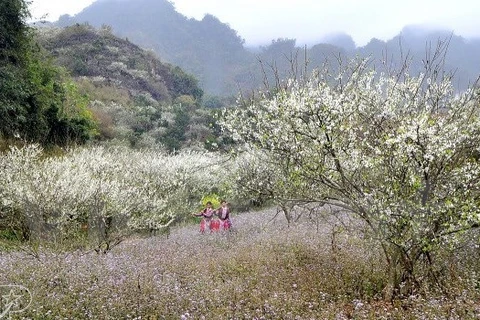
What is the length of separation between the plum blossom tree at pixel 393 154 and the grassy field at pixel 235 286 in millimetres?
781

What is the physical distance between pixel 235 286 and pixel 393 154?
3.26 meters

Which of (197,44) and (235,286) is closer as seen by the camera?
(235,286)

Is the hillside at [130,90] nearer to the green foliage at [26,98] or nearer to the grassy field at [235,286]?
the green foliage at [26,98]

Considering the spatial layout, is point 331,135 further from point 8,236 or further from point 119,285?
point 8,236

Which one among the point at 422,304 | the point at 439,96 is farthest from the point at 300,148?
the point at 422,304

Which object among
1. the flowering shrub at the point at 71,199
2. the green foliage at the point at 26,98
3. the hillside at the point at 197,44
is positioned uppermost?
the hillside at the point at 197,44

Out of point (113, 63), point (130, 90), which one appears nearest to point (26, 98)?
point (130, 90)

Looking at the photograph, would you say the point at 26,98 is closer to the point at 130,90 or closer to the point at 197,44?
the point at 130,90

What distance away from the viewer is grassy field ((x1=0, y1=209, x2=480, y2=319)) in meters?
5.96

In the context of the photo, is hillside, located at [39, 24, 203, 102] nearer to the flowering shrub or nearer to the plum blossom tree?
the flowering shrub

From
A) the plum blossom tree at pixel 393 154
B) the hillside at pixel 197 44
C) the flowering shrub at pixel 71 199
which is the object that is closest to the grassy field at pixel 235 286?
the plum blossom tree at pixel 393 154

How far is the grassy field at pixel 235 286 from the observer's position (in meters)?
5.96

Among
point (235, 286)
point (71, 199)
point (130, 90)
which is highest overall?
point (130, 90)

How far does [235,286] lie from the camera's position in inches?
283
